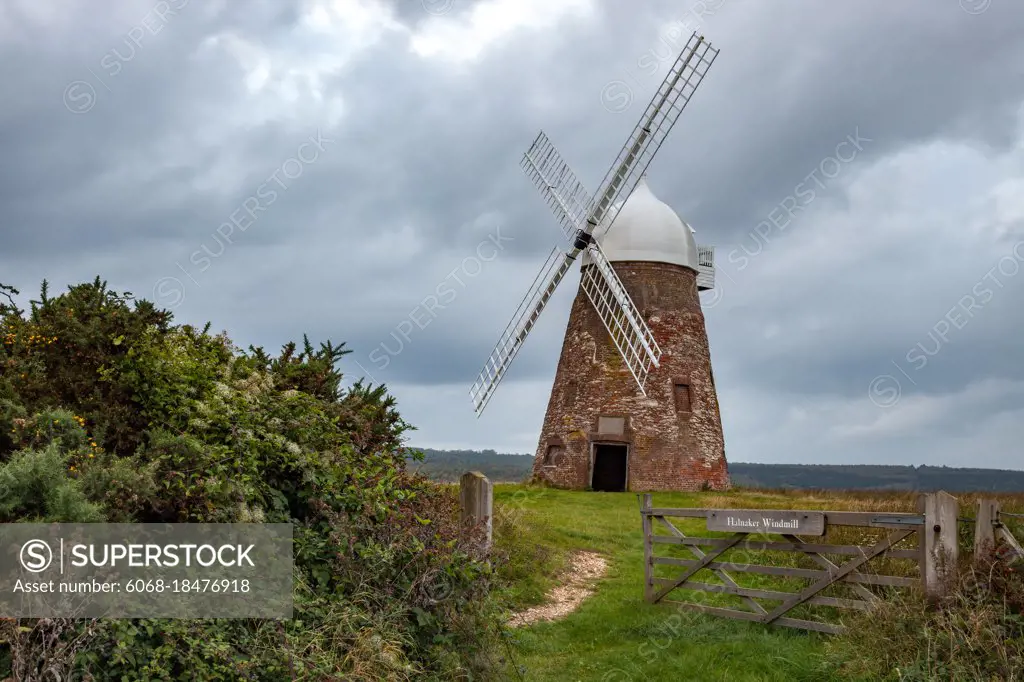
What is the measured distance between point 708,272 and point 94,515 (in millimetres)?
28970

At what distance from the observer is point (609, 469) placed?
3422 cm

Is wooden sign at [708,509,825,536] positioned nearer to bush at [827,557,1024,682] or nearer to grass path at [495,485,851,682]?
grass path at [495,485,851,682]

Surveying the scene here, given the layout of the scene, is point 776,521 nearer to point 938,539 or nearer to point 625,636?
point 938,539

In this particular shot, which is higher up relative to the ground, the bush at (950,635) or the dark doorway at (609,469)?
the dark doorway at (609,469)

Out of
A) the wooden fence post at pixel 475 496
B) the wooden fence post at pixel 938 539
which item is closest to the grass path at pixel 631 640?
the wooden fence post at pixel 938 539

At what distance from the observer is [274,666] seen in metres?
6.09

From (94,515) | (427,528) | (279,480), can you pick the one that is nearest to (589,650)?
(427,528)

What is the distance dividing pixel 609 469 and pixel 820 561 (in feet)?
79.9

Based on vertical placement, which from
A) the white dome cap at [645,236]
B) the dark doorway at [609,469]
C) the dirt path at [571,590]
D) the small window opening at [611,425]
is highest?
the white dome cap at [645,236]

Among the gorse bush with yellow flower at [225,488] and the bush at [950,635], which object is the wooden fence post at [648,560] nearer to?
the bush at [950,635]

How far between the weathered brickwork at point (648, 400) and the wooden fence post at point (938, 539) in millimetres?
20446

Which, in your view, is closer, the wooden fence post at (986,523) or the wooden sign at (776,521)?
the wooden fence post at (986,523)

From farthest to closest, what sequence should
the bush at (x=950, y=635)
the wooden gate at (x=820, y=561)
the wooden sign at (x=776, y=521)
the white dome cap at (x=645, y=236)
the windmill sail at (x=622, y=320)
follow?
the white dome cap at (x=645, y=236), the windmill sail at (x=622, y=320), the wooden sign at (x=776, y=521), the wooden gate at (x=820, y=561), the bush at (x=950, y=635)

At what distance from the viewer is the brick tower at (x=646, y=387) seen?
29.6 metres
